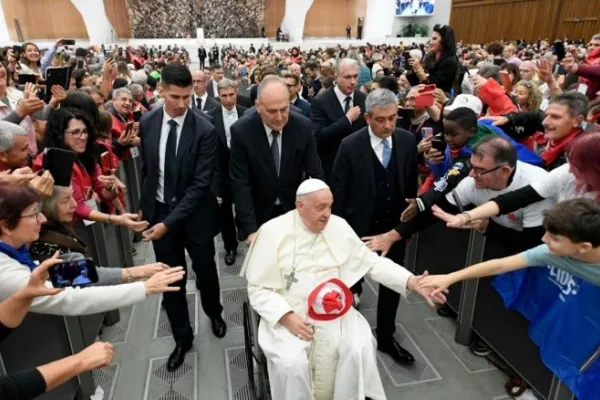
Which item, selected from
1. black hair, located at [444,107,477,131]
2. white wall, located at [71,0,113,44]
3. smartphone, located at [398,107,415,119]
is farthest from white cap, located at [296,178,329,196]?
white wall, located at [71,0,113,44]

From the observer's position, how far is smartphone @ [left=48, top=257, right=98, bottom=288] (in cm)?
155

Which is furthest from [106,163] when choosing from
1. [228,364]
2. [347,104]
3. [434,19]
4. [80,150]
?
[434,19]

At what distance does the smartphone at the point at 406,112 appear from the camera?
3826mm

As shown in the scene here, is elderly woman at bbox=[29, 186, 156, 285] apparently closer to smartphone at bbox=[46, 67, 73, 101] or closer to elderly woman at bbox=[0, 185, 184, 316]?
elderly woman at bbox=[0, 185, 184, 316]

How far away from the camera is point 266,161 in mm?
2883

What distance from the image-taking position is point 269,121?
2.75 metres

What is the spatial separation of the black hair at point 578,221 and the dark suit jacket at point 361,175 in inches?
44.8

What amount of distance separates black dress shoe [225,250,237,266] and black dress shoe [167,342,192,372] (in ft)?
4.49

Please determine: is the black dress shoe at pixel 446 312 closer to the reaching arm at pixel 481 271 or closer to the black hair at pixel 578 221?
the reaching arm at pixel 481 271

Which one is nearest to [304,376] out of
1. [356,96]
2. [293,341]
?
[293,341]

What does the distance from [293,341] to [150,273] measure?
2.71 ft

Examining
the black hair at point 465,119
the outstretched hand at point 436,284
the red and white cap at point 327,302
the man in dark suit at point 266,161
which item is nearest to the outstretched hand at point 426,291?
the outstretched hand at point 436,284

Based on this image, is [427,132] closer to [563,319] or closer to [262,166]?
[262,166]

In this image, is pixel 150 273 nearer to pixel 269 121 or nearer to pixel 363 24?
pixel 269 121
